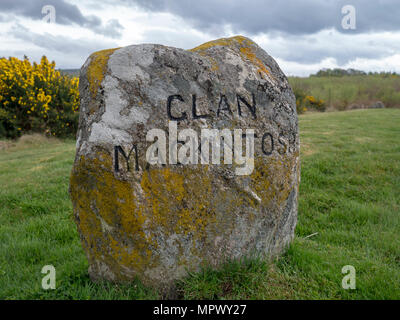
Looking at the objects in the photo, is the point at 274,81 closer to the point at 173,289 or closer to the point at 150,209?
the point at 150,209

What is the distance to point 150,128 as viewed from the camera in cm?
251

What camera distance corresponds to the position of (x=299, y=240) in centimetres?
370

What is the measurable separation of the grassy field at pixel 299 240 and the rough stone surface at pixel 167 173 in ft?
0.81

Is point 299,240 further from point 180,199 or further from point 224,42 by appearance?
point 224,42

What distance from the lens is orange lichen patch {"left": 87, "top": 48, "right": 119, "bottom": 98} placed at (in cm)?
248

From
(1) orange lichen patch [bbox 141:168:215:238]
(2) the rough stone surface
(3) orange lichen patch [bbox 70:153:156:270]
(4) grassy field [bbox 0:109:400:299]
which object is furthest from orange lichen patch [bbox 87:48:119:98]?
(4) grassy field [bbox 0:109:400:299]

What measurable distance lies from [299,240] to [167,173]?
6.94 feet

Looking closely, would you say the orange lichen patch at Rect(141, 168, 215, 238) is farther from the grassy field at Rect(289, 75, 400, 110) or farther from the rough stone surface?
the grassy field at Rect(289, 75, 400, 110)

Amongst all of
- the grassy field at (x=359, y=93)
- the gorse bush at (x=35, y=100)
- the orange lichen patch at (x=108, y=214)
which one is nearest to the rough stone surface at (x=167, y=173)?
the orange lichen patch at (x=108, y=214)

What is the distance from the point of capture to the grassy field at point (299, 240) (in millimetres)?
2670

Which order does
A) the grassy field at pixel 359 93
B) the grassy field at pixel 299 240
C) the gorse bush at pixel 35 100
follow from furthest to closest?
the grassy field at pixel 359 93 < the gorse bush at pixel 35 100 < the grassy field at pixel 299 240

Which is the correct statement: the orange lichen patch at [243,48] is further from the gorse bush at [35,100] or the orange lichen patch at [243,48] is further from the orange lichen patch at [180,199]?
the gorse bush at [35,100]

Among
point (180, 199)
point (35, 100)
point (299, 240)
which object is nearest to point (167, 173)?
point (180, 199)
